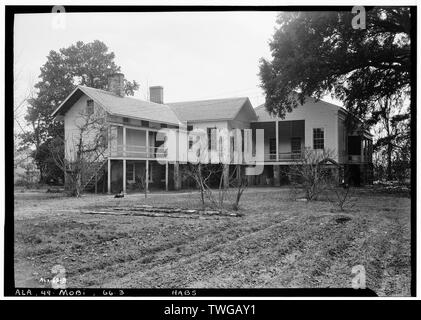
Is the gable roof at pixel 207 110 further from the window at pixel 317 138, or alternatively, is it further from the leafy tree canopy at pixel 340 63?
the window at pixel 317 138

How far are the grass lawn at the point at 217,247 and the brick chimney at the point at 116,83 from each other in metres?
2.08

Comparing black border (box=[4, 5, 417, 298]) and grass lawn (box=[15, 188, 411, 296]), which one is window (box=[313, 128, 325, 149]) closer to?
grass lawn (box=[15, 188, 411, 296])

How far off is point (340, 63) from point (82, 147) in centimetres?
612

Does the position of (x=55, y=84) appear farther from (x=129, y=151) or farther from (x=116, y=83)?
(x=129, y=151)

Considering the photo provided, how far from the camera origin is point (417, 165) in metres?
3.79

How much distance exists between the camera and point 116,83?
253 inches

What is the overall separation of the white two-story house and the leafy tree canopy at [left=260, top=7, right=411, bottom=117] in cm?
111

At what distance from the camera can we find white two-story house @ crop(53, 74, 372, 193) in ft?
24.2

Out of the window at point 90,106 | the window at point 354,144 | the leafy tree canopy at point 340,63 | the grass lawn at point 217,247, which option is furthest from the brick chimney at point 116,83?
the window at point 354,144

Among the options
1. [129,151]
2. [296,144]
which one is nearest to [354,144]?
[296,144]

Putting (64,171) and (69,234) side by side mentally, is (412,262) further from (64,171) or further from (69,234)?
(64,171)

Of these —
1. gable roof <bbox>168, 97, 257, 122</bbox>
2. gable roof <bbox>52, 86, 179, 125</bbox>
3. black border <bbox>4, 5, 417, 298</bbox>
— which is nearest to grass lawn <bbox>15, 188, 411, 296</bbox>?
black border <bbox>4, 5, 417, 298</bbox>

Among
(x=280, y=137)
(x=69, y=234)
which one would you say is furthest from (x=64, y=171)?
(x=280, y=137)

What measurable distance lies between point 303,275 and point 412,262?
3.64ft
